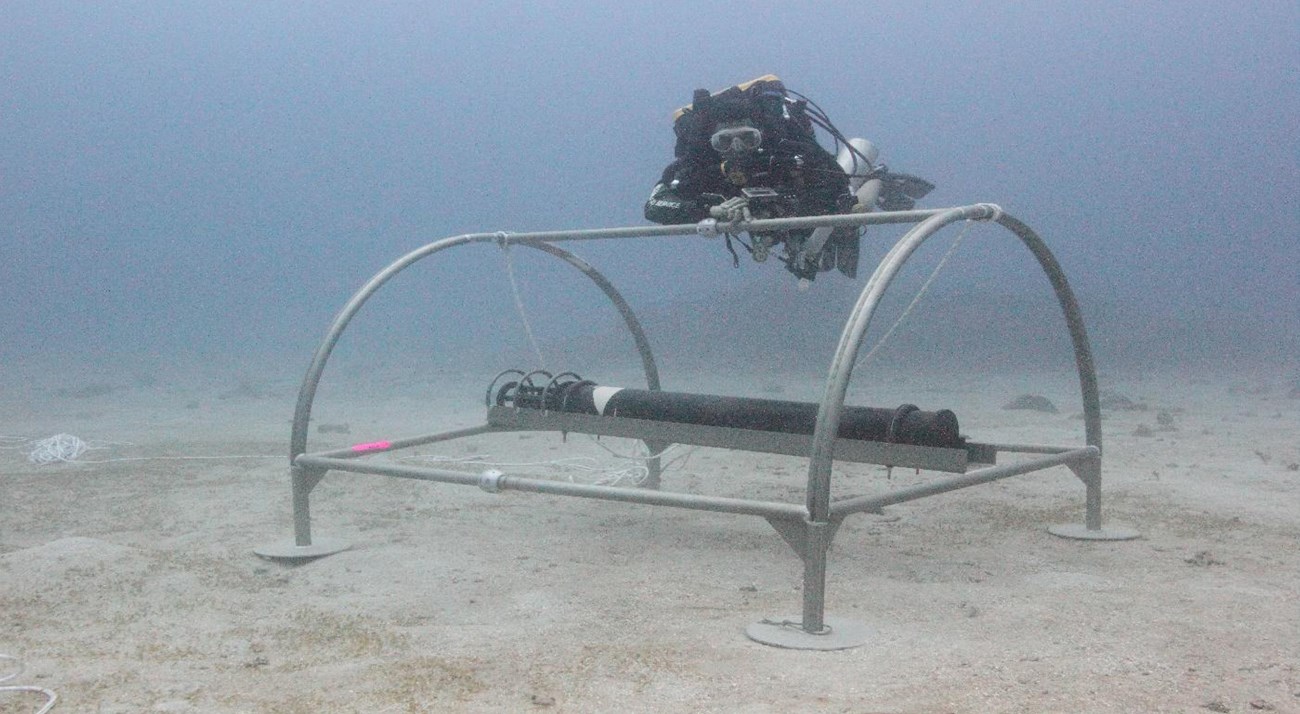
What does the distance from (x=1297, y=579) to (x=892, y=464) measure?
1362 millimetres

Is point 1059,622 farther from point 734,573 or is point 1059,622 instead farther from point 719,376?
point 719,376

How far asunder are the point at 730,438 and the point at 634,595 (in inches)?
35.7

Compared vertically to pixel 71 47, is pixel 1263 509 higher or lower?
lower

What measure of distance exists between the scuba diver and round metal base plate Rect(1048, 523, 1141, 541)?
58.8 inches

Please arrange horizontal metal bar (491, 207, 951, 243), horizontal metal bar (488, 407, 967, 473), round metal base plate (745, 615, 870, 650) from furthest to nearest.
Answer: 1. horizontal metal bar (488, 407, 967, 473)
2. horizontal metal bar (491, 207, 951, 243)
3. round metal base plate (745, 615, 870, 650)

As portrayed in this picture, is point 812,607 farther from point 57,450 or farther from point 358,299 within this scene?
point 57,450

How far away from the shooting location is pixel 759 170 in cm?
363

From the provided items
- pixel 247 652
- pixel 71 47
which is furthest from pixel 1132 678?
pixel 71 47

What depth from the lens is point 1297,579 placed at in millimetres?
3158

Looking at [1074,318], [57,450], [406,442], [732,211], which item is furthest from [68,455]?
[1074,318]

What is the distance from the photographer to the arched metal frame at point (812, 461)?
2.58m

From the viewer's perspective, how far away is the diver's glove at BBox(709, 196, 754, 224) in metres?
3.47

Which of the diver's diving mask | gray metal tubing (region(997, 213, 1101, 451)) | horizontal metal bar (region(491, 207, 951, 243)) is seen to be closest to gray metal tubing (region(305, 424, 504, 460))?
horizontal metal bar (region(491, 207, 951, 243))

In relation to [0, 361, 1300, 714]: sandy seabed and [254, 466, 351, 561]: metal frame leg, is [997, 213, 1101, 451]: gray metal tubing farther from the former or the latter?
→ [254, 466, 351, 561]: metal frame leg
